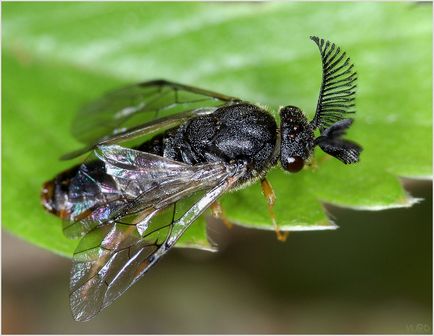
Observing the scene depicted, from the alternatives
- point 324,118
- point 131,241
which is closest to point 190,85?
point 324,118

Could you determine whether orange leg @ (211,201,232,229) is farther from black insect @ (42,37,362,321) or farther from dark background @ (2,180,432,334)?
dark background @ (2,180,432,334)

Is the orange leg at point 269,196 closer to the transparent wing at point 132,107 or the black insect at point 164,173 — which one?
the black insect at point 164,173

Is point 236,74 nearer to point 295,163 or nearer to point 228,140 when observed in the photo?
point 228,140

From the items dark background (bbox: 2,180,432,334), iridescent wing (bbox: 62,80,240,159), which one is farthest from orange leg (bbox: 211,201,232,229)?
dark background (bbox: 2,180,432,334)

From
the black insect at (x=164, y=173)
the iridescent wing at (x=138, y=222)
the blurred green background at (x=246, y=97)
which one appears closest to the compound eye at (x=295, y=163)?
the black insect at (x=164, y=173)

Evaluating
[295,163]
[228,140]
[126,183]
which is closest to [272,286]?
[295,163]
